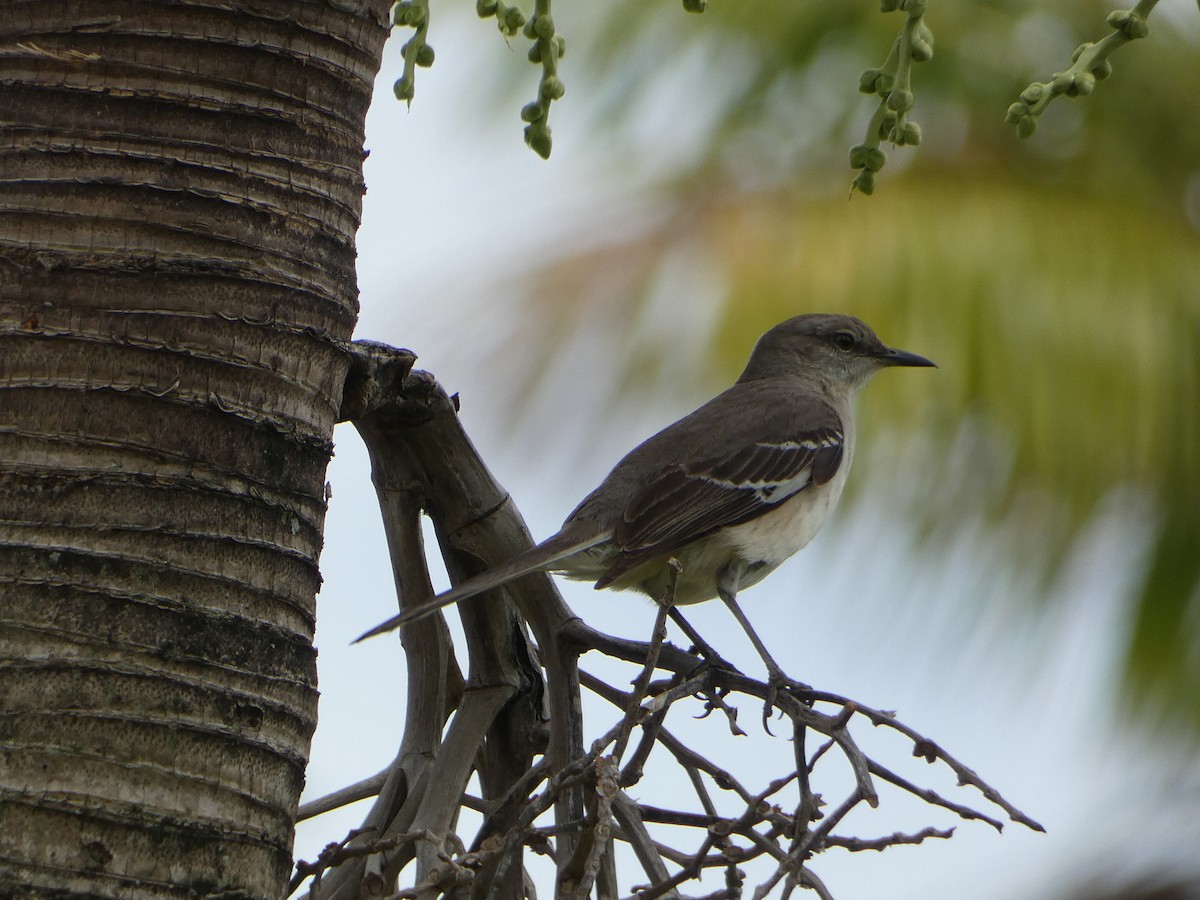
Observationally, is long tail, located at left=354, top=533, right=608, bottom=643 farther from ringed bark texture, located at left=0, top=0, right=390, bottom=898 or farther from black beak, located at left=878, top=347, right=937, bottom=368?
black beak, located at left=878, top=347, right=937, bottom=368

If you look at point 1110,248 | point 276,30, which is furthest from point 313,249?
point 1110,248

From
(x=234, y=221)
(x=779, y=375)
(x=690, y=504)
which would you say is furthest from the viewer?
(x=779, y=375)

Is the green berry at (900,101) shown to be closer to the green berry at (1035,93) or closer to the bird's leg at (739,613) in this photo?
the green berry at (1035,93)

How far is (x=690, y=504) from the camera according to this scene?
202 inches

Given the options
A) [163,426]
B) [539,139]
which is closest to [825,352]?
[539,139]

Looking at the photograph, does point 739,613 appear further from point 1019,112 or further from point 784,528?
point 1019,112

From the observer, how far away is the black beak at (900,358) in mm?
6414

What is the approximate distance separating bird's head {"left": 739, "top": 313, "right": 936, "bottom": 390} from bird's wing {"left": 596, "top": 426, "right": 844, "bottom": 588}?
0.82 metres

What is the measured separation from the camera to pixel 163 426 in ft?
8.53

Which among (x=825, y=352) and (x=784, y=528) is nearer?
(x=784, y=528)

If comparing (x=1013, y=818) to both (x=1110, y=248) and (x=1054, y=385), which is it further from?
(x=1110, y=248)

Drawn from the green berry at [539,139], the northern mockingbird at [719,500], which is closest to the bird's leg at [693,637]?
the northern mockingbird at [719,500]

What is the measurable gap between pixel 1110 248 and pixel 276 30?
511 cm

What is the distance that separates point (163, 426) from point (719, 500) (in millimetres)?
2850
